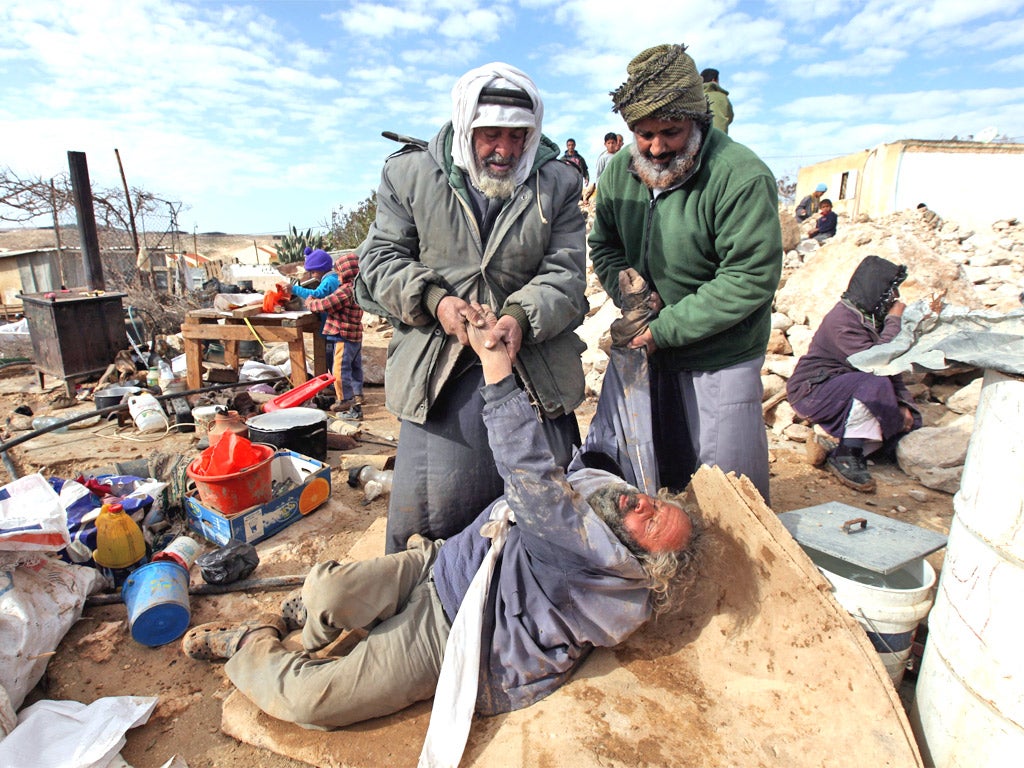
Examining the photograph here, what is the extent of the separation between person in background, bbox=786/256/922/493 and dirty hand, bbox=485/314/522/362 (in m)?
3.52

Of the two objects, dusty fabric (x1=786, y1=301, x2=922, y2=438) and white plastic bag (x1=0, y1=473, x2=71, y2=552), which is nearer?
white plastic bag (x1=0, y1=473, x2=71, y2=552)

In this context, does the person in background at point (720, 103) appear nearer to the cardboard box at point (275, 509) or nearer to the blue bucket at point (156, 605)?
the cardboard box at point (275, 509)

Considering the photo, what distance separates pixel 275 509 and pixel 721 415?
2.66 metres

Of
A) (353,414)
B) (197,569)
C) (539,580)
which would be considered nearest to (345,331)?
(353,414)

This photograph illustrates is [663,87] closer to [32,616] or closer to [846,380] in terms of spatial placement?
[32,616]

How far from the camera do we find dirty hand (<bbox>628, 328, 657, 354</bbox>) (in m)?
2.55

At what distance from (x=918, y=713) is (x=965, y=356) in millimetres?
1135

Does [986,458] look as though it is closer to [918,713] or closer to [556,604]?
[918,713]

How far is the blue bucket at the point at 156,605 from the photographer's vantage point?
2.65m

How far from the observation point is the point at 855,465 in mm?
4605

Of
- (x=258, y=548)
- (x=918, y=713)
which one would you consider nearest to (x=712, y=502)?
(x=918, y=713)

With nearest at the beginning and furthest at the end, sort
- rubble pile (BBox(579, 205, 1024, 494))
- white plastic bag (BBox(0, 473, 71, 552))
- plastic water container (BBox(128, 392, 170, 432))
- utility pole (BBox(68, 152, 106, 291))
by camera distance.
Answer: white plastic bag (BBox(0, 473, 71, 552)) → rubble pile (BBox(579, 205, 1024, 494)) → plastic water container (BBox(128, 392, 170, 432)) → utility pole (BBox(68, 152, 106, 291))

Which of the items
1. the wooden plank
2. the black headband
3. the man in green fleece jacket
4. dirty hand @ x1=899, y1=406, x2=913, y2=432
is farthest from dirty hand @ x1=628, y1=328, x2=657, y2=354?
the wooden plank

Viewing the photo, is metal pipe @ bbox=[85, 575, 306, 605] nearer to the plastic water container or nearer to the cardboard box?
the cardboard box
